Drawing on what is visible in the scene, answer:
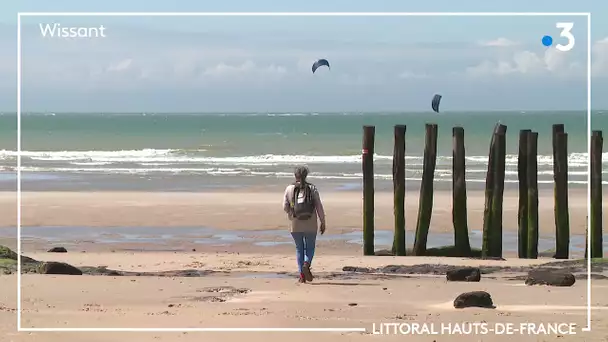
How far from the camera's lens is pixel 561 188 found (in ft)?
46.6

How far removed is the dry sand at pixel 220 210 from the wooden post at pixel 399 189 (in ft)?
13.9

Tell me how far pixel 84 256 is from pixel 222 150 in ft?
136

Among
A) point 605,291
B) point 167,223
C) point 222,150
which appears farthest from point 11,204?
point 222,150

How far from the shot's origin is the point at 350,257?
47.2 feet

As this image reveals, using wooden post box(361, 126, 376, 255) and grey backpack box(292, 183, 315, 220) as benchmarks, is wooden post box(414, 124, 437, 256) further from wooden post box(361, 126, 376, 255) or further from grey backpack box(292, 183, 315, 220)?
grey backpack box(292, 183, 315, 220)

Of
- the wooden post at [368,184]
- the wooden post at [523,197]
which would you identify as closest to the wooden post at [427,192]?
the wooden post at [368,184]

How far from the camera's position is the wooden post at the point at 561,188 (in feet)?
46.4

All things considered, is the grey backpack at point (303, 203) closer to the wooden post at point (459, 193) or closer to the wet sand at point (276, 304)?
the wet sand at point (276, 304)

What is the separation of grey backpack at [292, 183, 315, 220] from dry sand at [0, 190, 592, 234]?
25.9 ft

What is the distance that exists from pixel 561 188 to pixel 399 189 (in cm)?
215

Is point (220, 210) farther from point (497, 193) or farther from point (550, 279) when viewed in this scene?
point (550, 279)

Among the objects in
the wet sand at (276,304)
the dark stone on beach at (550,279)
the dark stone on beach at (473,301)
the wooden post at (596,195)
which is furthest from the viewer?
the wooden post at (596,195)

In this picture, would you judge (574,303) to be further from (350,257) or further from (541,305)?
(350,257)

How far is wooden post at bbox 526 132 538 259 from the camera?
14.3 meters
